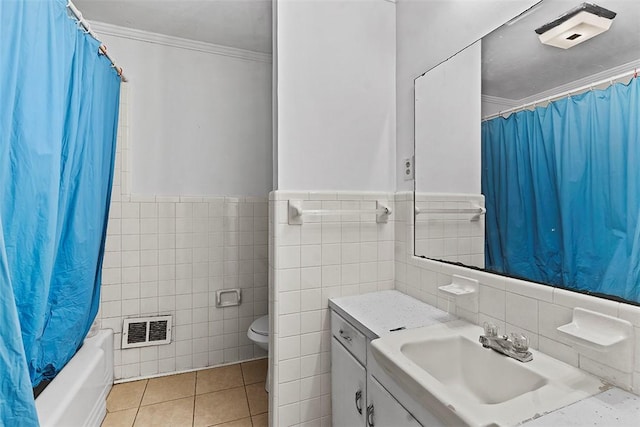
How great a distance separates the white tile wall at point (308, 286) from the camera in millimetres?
1500

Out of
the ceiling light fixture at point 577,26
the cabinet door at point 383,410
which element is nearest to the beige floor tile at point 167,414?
the cabinet door at point 383,410

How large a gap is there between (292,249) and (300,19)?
3.94 ft

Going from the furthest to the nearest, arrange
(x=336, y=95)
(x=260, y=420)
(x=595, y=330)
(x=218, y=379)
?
1. (x=218, y=379)
2. (x=260, y=420)
3. (x=336, y=95)
4. (x=595, y=330)

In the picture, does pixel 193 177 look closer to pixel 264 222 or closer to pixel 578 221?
pixel 264 222

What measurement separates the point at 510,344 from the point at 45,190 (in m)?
1.78

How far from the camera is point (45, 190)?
117 centimetres

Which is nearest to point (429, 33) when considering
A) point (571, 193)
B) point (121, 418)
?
point (571, 193)

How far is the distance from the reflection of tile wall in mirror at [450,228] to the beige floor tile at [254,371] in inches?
60.4

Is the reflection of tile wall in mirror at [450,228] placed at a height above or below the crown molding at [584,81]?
below

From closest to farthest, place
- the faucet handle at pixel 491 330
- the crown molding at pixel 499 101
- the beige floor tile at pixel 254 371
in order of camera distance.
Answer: the faucet handle at pixel 491 330, the crown molding at pixel 499 101, the beige floor tile at pixel 254 371

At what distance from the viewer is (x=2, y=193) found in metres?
1.01

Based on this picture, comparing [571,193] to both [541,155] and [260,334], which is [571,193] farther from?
[260,334]

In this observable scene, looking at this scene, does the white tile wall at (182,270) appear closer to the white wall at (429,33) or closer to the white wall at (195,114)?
the white wall at (195,114)

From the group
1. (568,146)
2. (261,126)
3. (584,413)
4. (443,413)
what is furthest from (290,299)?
(261,126)
